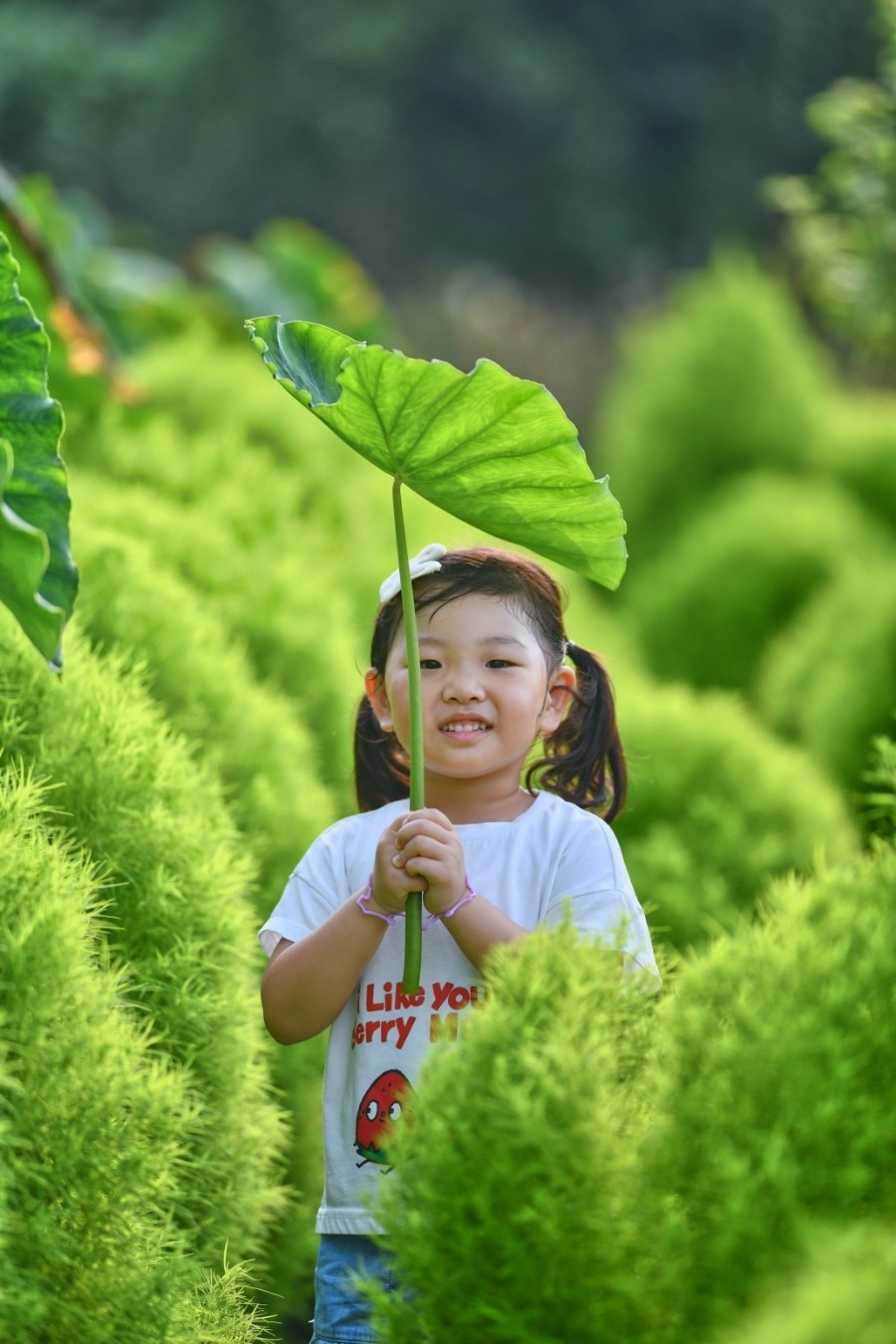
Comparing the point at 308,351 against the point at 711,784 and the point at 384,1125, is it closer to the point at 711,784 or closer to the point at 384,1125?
the point at 384,1125

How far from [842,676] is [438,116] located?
1204 cm

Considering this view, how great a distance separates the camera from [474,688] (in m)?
1.39

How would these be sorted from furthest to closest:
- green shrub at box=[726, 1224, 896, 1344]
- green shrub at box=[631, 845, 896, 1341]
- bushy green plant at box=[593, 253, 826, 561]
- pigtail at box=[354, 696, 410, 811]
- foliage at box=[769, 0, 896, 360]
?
bushy green plant at box=[593, 253, 826, 561] < foliage at box=[769, 0, 896, 360] < pigtail at box=[354, 696, 410, 811] < green shrub at box=[631, 845, 896, 1341] < green shrub at box=[726, 1224, 896, 1344]

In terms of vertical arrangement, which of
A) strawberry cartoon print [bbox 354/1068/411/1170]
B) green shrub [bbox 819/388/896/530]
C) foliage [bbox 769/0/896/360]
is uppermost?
green shrub [bbox 819/388/896/530]

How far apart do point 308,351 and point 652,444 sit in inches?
188

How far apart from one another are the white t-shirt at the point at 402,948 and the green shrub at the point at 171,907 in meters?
0.18

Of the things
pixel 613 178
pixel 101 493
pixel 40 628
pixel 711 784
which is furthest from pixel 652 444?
pixel 613 178

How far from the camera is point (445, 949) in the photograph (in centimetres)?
136

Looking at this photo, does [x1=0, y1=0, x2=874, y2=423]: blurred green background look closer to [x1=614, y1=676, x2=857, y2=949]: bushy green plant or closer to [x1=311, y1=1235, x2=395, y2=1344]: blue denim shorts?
[x1=614, y1=676, x2=857, y2=949]: bushy green plant

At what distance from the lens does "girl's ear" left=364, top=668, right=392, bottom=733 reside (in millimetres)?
1506

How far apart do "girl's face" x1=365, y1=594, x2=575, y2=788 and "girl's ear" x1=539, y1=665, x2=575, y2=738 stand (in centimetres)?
5

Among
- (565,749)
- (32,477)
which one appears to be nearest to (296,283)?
(565,749)

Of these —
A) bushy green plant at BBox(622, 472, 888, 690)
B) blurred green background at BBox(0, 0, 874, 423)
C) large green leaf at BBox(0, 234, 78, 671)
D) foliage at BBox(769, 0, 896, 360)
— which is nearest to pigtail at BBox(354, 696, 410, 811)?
large green leaf at BBox(0, 234, 78, 671)

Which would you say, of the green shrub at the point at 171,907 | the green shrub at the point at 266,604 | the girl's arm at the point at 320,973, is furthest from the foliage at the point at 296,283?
the girl's arm at the point at 320,973
